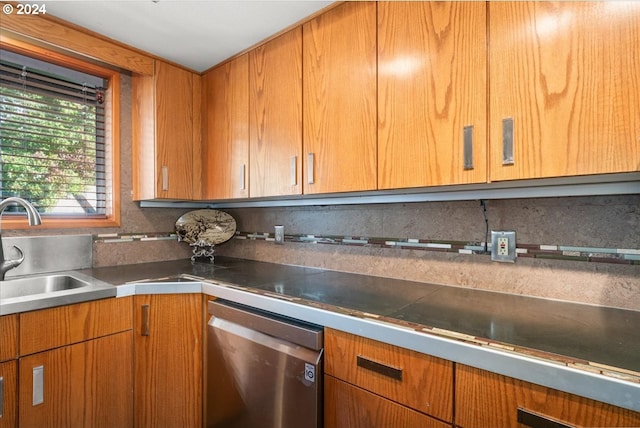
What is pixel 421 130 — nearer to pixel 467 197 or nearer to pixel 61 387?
pixel 467 197

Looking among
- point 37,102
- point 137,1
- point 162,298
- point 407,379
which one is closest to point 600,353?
point 407,379

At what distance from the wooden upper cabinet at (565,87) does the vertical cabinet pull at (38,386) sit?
1.76 m

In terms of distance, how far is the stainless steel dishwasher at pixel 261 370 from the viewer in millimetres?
1038

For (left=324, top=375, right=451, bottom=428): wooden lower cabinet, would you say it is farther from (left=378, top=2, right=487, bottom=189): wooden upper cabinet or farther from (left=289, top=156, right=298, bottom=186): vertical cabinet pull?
(left=289, top=156, right=298, bottom=186): vertical cabinet pull

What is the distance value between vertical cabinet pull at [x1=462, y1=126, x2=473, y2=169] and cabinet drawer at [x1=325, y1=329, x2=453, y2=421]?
0.62 m

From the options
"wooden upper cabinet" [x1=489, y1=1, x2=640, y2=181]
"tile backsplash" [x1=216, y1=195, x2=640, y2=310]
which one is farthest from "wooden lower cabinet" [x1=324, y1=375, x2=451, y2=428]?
"wooden upper cabinet" [x1=489, y1=1, x2=640, y2=181]

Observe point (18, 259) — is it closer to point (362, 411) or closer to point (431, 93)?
point (362, 411)

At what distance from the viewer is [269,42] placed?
1642 mm

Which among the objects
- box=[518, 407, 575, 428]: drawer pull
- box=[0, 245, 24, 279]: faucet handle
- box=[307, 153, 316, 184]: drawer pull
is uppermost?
box=[307, 153, 316, 184]: drawer pull

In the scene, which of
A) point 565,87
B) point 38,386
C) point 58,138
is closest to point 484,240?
point 565,87

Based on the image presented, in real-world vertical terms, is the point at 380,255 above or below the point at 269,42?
below

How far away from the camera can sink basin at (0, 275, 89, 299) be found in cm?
144

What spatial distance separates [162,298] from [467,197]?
1433 millimetres

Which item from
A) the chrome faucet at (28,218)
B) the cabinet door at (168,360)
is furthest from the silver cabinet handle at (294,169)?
the chrome faucet at (28,218)
